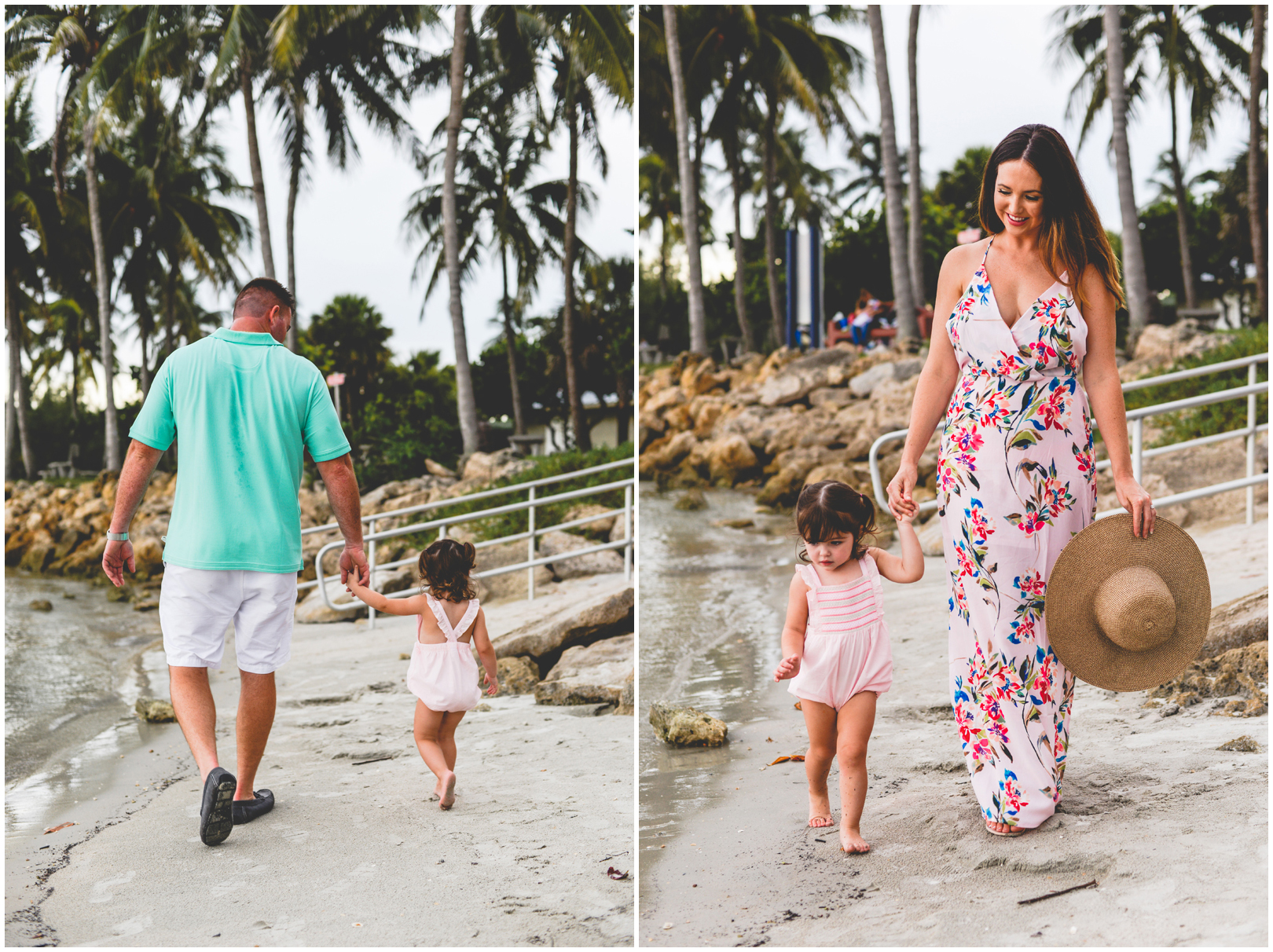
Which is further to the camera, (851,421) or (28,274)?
(28,274)

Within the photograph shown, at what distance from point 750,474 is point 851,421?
125cm

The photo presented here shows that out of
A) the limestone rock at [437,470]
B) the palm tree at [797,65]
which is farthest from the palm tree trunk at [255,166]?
the palm tree at [797,65]

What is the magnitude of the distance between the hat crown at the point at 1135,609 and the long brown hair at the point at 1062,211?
0.66m

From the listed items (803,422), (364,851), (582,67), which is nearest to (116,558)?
(364,851)

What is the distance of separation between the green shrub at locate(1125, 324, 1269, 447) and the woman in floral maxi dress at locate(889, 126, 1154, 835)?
5.80 m

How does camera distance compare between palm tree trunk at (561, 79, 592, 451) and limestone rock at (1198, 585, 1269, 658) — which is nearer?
→ limestone rock at (1198, 585, 1269, 658)

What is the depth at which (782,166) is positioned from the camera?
75.5ft

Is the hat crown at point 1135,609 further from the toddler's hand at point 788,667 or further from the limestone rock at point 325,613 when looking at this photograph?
the limestone rock at point 325,613

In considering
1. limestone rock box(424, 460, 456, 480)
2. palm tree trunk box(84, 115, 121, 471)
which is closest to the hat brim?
limestone rock box(424, 460, 456, 480)

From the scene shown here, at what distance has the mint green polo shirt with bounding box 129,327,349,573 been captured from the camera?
114 inches

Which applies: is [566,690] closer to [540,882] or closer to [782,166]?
[540,882]

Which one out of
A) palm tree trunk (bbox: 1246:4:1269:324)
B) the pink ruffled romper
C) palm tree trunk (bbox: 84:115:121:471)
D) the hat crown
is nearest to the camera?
the hat crown

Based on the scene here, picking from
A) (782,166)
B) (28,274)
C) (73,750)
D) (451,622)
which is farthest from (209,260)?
(451,622)

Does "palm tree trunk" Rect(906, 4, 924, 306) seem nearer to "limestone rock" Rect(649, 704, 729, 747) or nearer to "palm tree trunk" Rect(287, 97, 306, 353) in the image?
"palm tree trunk" Rect(287, 97, 306, 353)
